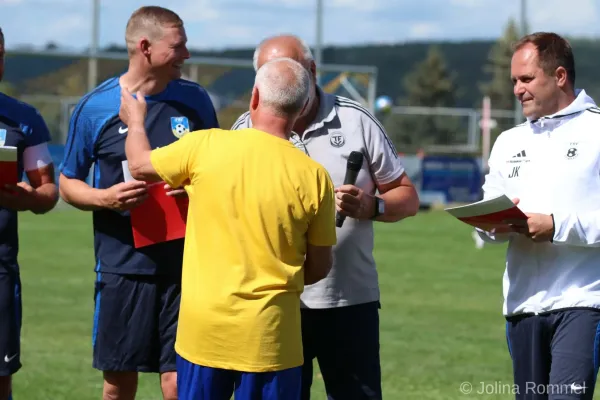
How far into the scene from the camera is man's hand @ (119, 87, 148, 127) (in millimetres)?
5145

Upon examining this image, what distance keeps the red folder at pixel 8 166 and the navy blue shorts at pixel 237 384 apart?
150 cm

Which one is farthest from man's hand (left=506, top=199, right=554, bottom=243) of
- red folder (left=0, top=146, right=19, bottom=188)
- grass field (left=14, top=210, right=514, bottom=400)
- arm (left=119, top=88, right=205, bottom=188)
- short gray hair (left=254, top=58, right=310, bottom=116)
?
grass field (left=14, top=210, right=514, bottom=400)

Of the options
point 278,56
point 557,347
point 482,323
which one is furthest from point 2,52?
point 482,323

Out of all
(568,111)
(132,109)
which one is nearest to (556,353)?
(568,111)

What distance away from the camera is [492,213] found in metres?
5.17

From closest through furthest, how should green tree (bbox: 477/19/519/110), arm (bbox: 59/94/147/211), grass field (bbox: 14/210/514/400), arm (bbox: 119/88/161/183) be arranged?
arm (bbox: 119/88/161/183), arm (bbox: 59/94/147/211), grass field (bbox: 14/210/514/400), green tree (bbox: 477/19/519/110)

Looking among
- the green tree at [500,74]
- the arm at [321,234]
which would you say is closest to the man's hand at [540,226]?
the arm at [321,234]

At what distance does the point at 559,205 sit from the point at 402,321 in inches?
256

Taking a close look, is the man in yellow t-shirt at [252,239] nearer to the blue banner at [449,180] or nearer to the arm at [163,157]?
the arm at [163,157]

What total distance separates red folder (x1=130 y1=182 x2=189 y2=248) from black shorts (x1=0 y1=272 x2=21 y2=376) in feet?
2.38

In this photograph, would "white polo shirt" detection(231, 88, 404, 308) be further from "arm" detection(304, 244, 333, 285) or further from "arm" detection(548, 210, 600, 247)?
"arm" detection(548, 210, 600, 247)

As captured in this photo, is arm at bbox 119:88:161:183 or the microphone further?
the microphone

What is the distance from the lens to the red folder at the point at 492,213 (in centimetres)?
506

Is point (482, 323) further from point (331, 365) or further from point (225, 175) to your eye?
point (225, 175)
